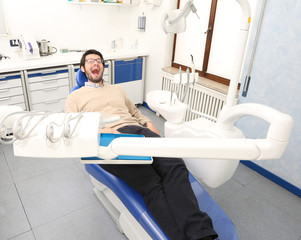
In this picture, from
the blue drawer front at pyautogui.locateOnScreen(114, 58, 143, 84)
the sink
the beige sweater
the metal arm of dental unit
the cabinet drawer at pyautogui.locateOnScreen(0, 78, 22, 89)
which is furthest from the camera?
the blue drawer front at pyautogui.locateOnScreen(114, 58, 143, 84)

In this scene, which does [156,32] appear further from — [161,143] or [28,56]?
[161,143]

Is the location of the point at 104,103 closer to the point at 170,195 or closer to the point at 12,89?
the point at 170,195

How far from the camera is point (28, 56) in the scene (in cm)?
301

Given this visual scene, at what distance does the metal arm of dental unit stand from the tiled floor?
137 cm

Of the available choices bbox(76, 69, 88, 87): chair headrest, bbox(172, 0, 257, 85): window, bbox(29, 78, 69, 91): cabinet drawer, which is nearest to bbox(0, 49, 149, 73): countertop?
bbox(29, 78, 69, 91): cabinet drawer

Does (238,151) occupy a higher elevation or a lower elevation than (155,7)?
lower

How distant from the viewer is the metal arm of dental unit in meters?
0.71

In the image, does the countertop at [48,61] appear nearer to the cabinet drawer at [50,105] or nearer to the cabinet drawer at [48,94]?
the cabinet drawer at [48,94]

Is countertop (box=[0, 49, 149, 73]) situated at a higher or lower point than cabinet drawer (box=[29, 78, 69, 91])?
higher

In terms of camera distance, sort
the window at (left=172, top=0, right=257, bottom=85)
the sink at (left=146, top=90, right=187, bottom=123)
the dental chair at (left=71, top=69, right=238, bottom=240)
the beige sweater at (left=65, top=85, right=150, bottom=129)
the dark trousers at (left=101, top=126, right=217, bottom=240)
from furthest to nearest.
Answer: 1. the window at (left=172, top=0, right=257, bottom=85)
2. the beige sweater at (left=65, top=85, right=150, bottom=129)
3. the sink at (left=146, top=90, right=187, bottom=123)
4. the dental chair at (left=71, top=69, right=238, bottom=240)
5. the dark trousers at (left=101, top=126, right=217, bottom=240)

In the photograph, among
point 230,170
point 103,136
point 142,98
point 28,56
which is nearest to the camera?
point 103,136

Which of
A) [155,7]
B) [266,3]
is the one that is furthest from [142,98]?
[266,3]

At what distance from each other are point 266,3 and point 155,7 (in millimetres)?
1722

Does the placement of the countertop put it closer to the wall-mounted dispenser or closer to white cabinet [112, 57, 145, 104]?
white cabinet [112, 57, 145, 104]
